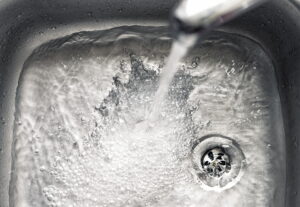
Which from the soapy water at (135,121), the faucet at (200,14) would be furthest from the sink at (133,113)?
the faucet at (200,14)

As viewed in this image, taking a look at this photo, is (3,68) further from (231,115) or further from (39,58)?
(231,115)

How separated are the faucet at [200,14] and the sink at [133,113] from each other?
0.27 m

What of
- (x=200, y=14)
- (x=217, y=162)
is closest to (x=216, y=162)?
(x=217, y=162)

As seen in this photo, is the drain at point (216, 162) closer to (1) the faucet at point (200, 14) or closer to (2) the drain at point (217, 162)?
(2) the drain at point (217, 162)

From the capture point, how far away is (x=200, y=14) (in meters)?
0.52

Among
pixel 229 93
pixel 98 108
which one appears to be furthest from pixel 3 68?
pixel 229 93

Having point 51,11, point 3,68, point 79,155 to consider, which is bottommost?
point 79,155

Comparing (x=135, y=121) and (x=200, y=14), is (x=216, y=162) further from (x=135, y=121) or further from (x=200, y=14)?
(x=200, y=14)

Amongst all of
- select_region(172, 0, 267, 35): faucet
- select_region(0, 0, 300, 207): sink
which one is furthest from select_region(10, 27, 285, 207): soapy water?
select_region(172, 0, 267, 35): faucet

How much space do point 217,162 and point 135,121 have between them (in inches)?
Answer: 6.8

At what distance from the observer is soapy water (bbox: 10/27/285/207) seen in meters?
0.82

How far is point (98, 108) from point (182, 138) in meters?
0.17

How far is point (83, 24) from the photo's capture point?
0.84 meters

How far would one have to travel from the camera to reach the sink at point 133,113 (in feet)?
2.67
